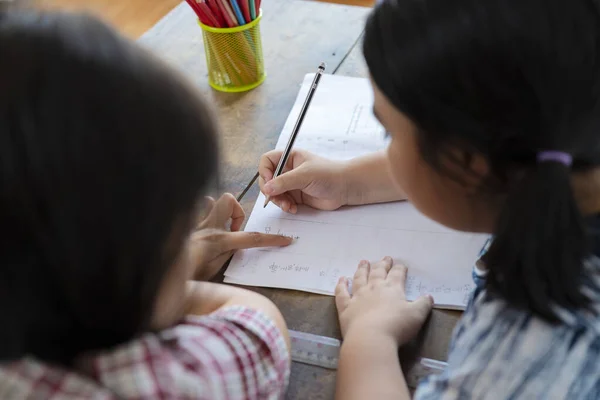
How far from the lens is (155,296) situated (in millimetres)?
413

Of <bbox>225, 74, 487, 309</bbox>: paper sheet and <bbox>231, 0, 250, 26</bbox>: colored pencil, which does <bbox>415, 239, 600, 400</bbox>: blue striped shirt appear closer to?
<bbox>225, 74, 487, 309</bbox>: paper sheet

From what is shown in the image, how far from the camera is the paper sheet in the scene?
65 centimetres

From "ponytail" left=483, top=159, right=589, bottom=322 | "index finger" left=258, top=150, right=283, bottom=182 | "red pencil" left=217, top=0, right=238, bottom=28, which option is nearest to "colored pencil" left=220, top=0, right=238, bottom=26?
"red pencil" left=217, top=0, right=238, bottom=28

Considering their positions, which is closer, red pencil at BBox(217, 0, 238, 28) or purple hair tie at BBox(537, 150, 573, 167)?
purple hair tie at BBox(537, 150, 573, 167)

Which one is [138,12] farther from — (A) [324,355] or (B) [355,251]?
(A) [324,355]

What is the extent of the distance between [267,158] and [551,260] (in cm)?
44

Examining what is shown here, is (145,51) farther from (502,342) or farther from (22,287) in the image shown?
(502,342)

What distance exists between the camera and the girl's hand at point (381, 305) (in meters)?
0.59

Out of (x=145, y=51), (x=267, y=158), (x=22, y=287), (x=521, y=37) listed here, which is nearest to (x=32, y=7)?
(x=145, y=51)

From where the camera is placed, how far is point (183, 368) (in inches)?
16.8

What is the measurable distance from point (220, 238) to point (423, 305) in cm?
25

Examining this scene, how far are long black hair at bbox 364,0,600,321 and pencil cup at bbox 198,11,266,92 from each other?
46 centimetres

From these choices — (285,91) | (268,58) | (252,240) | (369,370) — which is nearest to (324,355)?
(369,370)

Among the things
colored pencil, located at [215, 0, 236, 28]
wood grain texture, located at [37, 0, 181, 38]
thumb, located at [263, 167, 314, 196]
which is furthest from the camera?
wood grain texture, located at [37, 0, 181, 38]
